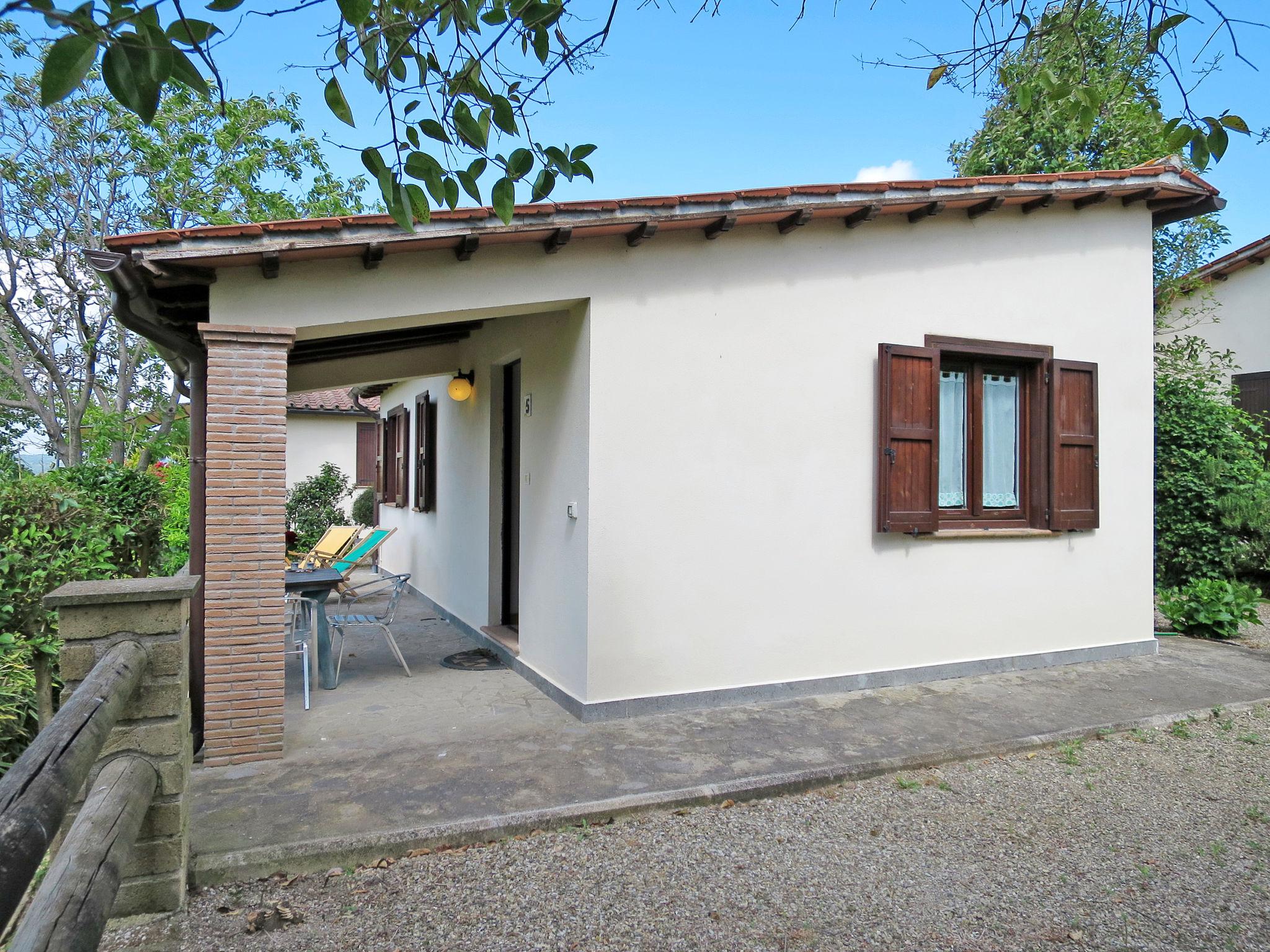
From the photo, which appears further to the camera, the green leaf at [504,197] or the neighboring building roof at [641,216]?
the neighboring building roof at [641,216]

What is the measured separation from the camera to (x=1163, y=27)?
9.19 feet

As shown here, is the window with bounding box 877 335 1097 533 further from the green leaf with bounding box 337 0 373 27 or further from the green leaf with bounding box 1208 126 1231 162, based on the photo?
the green leaf with bounding box 337 0 373 27

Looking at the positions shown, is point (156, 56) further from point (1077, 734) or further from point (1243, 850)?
point (1077, 734)

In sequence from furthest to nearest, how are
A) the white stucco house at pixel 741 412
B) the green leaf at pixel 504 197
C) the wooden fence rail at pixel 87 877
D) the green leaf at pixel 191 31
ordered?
the white stucco house at pixel 741 412 < the green leaf at pixel 504 197 < the green leaf at pixel 191 31 < the wooden fence rail at pixel 87 877

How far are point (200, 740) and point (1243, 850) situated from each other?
5.27 meters

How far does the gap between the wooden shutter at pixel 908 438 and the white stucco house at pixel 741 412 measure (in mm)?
20

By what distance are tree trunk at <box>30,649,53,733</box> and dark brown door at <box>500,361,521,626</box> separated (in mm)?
3581

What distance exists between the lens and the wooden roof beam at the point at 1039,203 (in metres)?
6.28

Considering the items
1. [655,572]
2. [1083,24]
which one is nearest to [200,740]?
[655,572]

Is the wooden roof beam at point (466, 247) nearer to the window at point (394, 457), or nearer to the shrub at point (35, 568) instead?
the shrub at point (35, 568)

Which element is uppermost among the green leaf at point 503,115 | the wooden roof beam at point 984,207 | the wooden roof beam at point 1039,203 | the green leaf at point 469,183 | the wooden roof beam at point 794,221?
the wooden roof beam at point 1039,203

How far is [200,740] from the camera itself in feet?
14.8

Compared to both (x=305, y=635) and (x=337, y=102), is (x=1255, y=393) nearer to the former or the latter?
(x=305, y=635)

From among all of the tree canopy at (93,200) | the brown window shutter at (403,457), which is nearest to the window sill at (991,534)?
the brown window shutter at (403,457)
